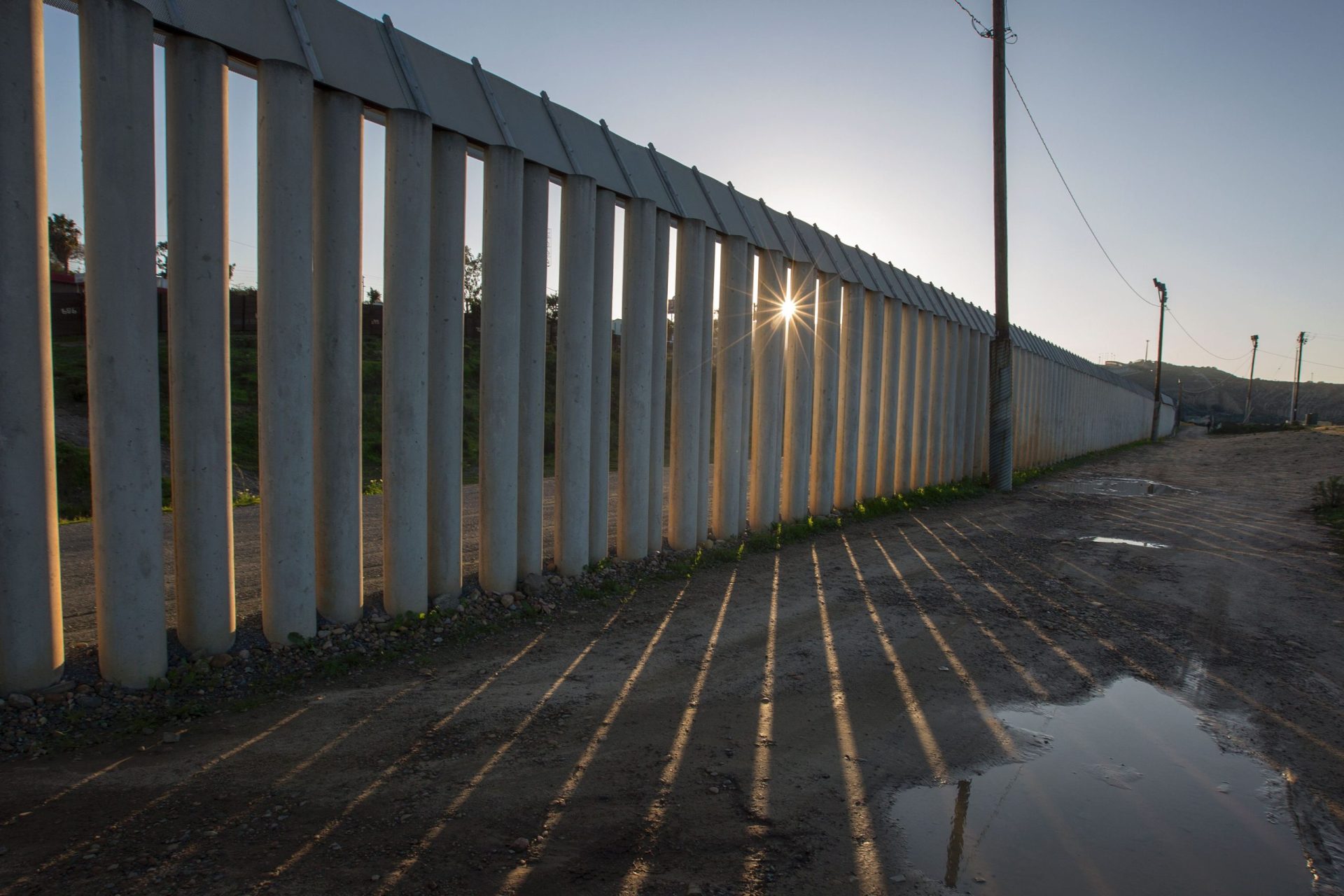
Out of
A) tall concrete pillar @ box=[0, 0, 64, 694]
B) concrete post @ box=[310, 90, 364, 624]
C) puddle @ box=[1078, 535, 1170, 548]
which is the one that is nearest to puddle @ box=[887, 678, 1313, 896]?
concrete post @ box=[310, 90, 364, 624]

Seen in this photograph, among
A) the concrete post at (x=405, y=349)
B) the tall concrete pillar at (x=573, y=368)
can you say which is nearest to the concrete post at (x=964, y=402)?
the tall concrete pillar at (x=573, y=368)

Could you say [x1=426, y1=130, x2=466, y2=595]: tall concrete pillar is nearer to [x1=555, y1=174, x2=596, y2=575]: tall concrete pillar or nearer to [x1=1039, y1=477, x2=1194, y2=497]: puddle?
[x1=555, y1=174, x2=596, y2=575]: tall concrete pillar

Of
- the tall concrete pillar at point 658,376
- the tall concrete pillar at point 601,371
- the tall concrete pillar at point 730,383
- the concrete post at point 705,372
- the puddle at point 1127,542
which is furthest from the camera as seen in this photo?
the puddle at point 1127,542

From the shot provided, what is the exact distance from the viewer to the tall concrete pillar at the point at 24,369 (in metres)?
3.38

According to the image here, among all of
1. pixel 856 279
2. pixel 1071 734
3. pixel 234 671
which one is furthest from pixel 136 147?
pixel 856 279

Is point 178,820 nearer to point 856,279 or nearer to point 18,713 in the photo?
point 18,713

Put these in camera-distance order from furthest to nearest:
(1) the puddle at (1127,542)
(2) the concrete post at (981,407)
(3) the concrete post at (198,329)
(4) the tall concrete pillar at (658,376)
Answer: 1. (2) the concrete post at (981,407)
2. (1) the puddle at (1127,542)
3. (4) the tall concrete pillar at (658,376)
4. (3) the concrete post at (198,329)

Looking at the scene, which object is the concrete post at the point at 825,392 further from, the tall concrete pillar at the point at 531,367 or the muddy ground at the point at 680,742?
the tall concrete pillar at the point at 531,367

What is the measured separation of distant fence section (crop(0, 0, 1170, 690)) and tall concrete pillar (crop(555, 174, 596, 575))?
0.9 inches

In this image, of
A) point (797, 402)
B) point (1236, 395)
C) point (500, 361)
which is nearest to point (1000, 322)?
point (797, 402)

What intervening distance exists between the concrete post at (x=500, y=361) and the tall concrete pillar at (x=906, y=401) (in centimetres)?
750

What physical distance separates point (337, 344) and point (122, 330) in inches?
43.7

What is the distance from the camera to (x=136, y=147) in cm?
369

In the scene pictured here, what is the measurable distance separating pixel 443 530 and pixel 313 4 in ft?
10.8
